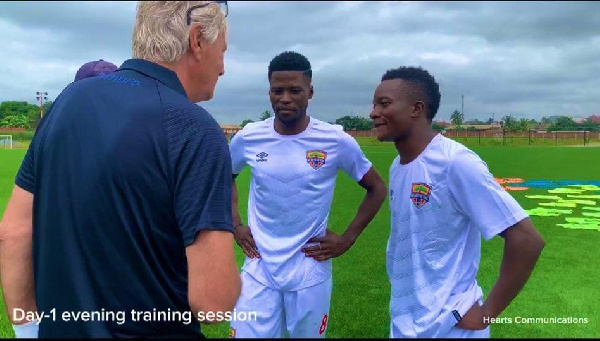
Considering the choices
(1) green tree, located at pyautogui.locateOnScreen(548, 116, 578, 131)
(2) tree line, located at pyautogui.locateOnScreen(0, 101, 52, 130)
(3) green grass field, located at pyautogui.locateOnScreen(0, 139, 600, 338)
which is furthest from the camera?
Result: (2) tree line, located at pyautogui.locateOnScreen(0, 101, 52, 130)

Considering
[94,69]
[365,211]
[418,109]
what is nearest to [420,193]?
[418,109]

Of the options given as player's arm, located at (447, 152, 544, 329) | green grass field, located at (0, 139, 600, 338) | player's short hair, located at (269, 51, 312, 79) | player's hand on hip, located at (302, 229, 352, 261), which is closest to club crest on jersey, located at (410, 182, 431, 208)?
player's arm, located at (447, 152, 544, 329)

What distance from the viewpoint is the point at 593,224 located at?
12188 millimetres

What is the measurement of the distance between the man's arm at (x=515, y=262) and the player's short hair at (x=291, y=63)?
2144mm

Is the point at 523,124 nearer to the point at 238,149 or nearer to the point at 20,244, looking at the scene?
the point at 238,149

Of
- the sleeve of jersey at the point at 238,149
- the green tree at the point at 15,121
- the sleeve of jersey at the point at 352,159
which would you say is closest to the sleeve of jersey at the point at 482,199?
the sleeve of jersey at the point at 352,159

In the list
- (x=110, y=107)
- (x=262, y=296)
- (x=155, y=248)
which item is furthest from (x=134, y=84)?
(x=262, y=296)

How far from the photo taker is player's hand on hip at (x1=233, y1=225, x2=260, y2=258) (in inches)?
164

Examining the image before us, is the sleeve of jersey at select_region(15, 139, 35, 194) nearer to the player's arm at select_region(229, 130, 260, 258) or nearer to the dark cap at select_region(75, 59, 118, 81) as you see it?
the dark cap at select_region(75, 59, 118, 81)

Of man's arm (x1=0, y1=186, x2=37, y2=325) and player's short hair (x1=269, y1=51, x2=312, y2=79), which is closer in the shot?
man's arm (x1=0, y1=186, x2=37, y2=325)

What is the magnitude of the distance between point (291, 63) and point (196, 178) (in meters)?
2.75

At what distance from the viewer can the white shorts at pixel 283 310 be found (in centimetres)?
399

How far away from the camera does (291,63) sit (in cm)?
430

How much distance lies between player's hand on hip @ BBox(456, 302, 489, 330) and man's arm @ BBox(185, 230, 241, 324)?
5.20 ft
